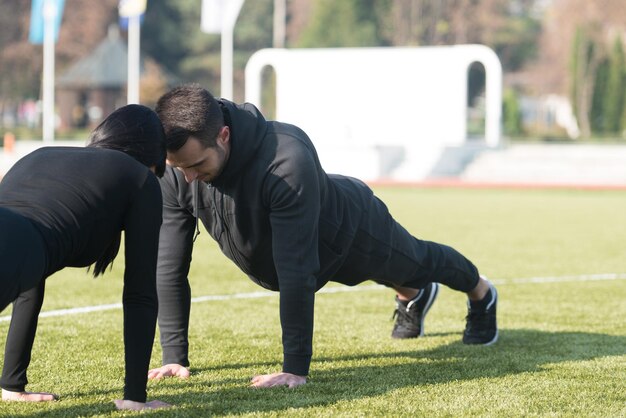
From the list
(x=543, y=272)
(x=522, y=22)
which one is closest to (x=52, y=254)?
(x=543, y=272)

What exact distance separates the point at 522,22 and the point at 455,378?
8300 centimetres

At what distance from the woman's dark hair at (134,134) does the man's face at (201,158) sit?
0.84ft

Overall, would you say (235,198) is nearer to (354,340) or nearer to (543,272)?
(354,340)

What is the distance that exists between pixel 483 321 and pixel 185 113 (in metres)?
2.71

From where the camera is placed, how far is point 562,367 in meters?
5.39

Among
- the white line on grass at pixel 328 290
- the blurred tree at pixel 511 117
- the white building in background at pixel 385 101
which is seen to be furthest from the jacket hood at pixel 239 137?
the blurred tree at pixel 511 117

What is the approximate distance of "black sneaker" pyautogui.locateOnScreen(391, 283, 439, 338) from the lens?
622cm

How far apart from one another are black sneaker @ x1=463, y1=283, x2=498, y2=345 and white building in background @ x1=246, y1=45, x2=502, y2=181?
23251mm

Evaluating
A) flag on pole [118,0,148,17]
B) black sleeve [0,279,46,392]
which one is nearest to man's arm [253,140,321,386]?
black sleeve [0,279,46,392]

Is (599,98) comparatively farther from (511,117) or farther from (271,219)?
(271,219)

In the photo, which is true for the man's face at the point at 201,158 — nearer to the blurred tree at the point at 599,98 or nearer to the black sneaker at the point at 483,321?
the black sneaker at the point at 483,321

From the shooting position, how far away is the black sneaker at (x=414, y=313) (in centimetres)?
622

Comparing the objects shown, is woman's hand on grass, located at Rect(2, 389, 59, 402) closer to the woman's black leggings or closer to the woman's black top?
the woman's black top

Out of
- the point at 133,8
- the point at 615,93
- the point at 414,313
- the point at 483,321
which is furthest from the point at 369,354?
the point at 615,93
